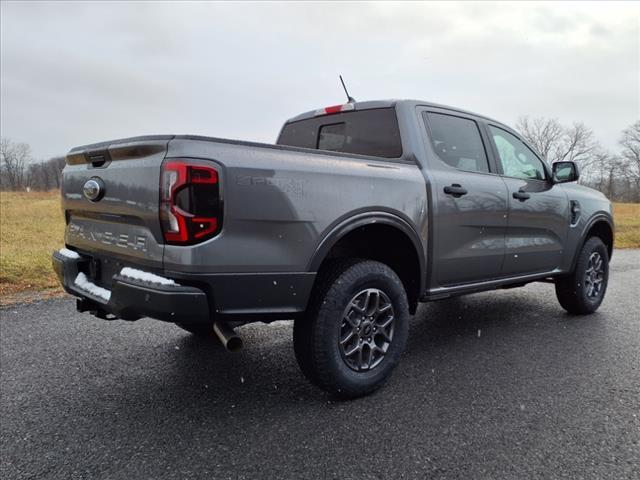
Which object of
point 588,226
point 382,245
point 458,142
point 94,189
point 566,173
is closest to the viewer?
point 94,189

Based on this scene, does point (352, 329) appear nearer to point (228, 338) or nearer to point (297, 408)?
point (297, 408)

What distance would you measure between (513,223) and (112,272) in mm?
3049

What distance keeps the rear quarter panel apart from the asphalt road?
2.82 feet

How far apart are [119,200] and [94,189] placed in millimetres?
276

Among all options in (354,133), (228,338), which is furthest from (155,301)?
(354,133)

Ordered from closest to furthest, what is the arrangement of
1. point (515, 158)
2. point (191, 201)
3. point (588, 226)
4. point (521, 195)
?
1. point (191, 201)
2. point (521, 195)
3. point (515, 158)
4. point (588, 226)

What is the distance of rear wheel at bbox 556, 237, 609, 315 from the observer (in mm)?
4703

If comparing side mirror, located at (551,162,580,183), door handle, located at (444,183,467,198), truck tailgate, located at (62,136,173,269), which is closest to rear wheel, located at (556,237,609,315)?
side mirror, located at (551,162,580,183)

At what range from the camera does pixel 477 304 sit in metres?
5.48

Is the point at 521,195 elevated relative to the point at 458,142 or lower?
lower

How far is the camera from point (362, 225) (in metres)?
2.75

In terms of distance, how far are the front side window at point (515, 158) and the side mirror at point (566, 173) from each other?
12 centimetres

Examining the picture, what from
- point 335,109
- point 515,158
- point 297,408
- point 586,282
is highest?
point 335,109

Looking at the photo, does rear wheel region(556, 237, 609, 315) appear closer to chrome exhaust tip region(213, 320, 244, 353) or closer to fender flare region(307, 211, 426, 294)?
fender flare region(307, 211, 426, 294)
